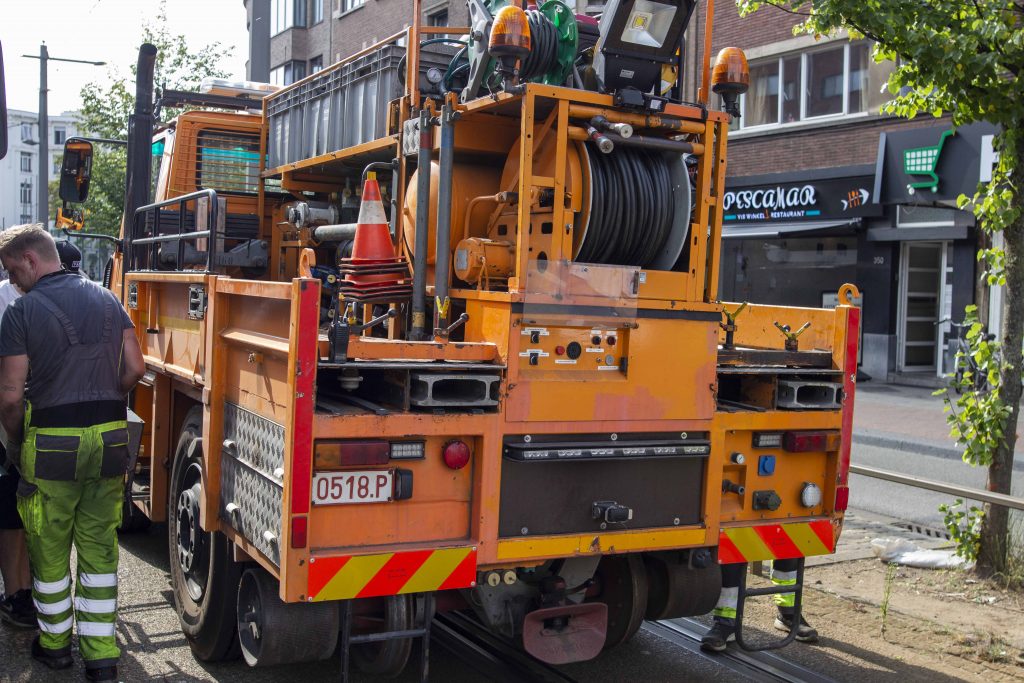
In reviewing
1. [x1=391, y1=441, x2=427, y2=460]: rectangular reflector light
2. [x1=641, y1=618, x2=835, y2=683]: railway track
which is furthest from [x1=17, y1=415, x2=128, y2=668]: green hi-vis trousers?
[x1=641, y1=618, x2=835, y2=683]: railway track

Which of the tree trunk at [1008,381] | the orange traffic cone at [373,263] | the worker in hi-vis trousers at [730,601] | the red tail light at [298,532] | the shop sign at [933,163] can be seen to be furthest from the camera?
the shop sign at [933,163]

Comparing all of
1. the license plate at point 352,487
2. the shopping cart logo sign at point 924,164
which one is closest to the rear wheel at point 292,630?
the license plate at point 352,487

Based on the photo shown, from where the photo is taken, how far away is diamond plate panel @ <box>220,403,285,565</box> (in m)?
4.09

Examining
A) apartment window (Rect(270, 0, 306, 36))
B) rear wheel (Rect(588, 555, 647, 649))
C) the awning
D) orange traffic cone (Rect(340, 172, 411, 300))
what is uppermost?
apartment window (Rect(270, 0, 306, 36))

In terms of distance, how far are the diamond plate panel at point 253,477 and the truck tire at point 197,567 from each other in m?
0.30

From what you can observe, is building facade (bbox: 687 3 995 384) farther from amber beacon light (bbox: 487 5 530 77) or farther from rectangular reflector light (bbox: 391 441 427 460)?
rectangular reflector light (bbox: 391 441 427 460)

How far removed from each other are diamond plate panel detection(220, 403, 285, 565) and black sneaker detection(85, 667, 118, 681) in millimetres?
840

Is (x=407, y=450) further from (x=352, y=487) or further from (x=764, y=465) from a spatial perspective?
(x=764, y=465)

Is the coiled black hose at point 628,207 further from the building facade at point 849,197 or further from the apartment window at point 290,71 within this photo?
the apartment window at point 290,71

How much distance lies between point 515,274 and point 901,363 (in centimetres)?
1741

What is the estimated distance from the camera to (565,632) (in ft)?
15.2

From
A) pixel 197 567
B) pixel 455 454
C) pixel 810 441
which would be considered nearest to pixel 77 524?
pixel 197 567

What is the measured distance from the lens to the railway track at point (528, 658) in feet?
16.7

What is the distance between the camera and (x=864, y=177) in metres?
20.1
